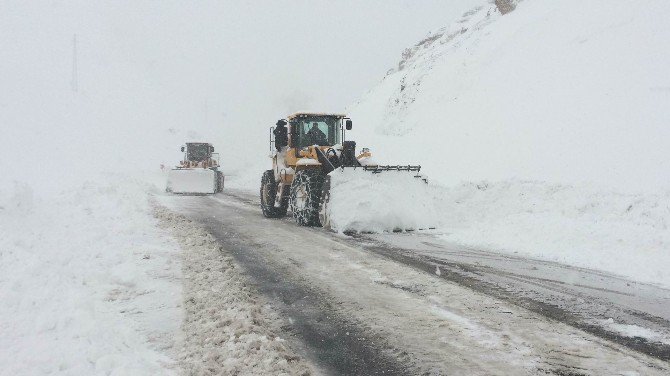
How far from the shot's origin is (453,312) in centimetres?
441

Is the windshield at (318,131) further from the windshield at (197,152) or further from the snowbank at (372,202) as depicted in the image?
the windshield at (197,152)

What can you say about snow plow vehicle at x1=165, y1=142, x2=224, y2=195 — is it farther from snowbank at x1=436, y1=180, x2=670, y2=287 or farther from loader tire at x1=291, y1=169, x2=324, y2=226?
snowbank at x1=436, y1=180, x2=670, y2=287

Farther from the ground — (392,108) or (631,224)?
(392,108)

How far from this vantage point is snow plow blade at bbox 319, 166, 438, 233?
9461mm

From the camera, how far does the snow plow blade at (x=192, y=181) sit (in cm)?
2068

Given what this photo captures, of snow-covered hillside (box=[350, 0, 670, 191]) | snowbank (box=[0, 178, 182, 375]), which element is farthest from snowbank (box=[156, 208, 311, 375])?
snow-covered hillside (box=[350, 0, 670, 191])

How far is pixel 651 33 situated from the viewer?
1573 cm

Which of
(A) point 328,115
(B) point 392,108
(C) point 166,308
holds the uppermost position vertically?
(B) point 392,108

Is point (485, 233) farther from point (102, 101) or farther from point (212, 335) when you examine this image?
point (102, 101)

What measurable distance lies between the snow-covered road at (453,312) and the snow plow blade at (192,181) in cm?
1396

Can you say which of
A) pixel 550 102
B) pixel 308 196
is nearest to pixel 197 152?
pixel 308 196

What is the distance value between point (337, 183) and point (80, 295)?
239 inches

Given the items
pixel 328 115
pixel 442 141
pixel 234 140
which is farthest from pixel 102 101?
pixel 328 115

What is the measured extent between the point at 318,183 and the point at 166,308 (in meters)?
6.00
